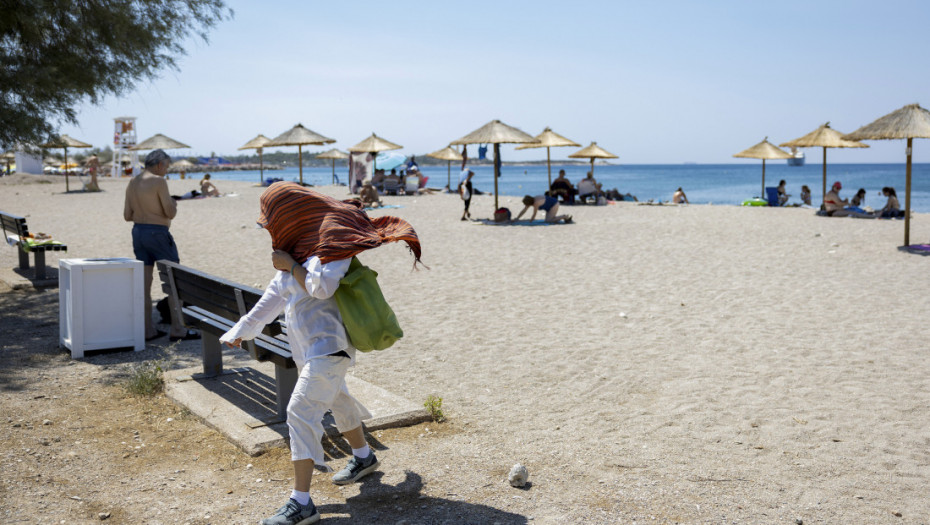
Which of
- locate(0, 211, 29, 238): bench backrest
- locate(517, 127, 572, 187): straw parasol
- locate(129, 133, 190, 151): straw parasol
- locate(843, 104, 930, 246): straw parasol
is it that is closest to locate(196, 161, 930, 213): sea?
locate(129, 133, 190, 151): straw parasol

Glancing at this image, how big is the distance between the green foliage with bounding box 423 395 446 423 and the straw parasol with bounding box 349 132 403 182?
2510 cm

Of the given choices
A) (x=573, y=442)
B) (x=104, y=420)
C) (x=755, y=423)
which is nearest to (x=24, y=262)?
(x=104, y=420)

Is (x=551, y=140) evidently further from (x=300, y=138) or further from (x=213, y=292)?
(x=213, y=292)

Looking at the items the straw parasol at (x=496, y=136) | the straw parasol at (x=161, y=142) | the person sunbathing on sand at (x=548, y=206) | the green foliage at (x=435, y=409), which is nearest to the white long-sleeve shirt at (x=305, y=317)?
the green foliage at (x=435, y=409)

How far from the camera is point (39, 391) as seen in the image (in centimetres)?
476

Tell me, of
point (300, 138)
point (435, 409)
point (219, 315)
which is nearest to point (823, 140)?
point (300, 138)

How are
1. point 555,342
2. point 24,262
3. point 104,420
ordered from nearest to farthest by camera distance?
point 104,420 < point 555,342 < point 24,262

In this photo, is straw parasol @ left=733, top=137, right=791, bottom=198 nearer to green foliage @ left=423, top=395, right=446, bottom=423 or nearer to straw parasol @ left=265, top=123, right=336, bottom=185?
straw parasol @ left=265, top=123, right=336, bottom=185

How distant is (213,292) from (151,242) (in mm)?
1982

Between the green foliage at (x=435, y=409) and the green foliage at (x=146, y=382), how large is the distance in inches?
69.3

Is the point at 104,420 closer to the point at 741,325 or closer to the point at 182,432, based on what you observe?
the point at 182,432

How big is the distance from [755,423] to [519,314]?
3263mm

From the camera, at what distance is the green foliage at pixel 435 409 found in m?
4.30

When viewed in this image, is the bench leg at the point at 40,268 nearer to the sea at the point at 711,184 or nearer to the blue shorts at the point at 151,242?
the blue shorts at the point at 151,242
